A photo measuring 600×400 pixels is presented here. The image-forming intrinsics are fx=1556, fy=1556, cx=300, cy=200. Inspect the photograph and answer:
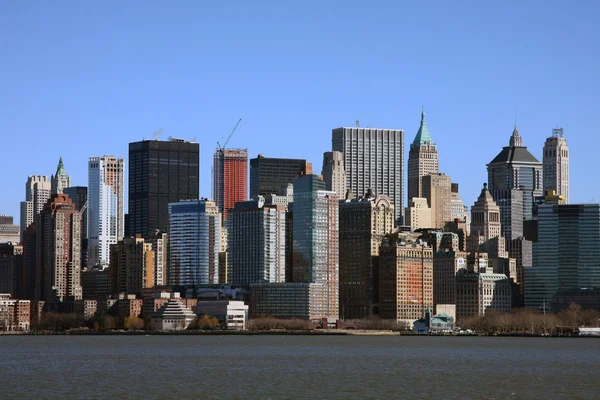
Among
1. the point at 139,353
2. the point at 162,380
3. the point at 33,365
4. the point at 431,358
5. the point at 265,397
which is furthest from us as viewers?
the point at 139,353

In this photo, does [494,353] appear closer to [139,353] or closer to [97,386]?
[139,353]

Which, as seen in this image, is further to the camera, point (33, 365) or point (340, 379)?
point (33, 365)

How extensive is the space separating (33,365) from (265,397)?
49.9 metres

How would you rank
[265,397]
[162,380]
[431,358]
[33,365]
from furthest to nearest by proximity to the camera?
[431,358]
[33,365]
[162,380]
[265,397]

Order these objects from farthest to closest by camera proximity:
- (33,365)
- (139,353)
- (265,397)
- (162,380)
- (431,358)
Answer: (139,353) → (431,358) → (33,365) → (162,380) → (265,397)

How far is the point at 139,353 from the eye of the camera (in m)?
191

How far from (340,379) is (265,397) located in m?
20.1

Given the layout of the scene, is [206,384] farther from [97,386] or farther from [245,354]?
[245,354]

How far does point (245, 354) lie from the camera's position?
7377 inches

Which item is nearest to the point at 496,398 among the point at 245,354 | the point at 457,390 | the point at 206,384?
the point at 457,390

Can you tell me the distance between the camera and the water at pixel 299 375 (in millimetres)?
119250

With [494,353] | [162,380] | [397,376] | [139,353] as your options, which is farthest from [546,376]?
[139,353]

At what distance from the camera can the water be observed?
119250 millimetres

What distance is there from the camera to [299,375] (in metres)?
140
